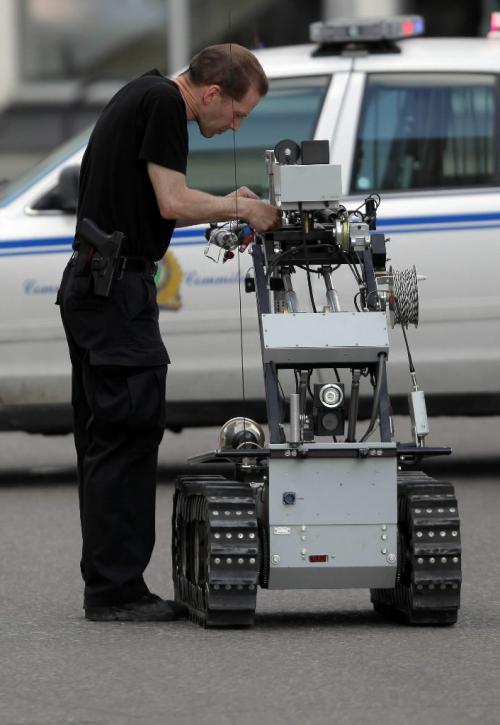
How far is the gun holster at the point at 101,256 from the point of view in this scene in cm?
645

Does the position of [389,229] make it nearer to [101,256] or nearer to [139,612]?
[101,256]

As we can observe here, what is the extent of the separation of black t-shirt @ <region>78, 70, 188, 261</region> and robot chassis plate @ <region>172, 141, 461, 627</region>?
0.35 metres

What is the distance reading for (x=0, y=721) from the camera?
16.8 feet

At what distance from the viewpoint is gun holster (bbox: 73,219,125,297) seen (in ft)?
21.1

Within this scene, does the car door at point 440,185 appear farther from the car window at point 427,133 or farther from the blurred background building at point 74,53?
the blurred background building at point 74,53

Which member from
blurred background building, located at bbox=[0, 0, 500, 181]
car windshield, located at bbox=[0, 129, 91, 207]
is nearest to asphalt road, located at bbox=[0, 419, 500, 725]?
car windshield, located at bbox=[0, 129, 91, 207]

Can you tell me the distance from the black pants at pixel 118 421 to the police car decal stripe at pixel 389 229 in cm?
314

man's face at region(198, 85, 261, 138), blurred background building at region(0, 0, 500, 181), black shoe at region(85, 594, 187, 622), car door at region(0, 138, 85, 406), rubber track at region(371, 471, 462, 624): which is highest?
blurred background building at region(0, 0, 500, 181)

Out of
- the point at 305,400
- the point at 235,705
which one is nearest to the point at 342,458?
the point at 305,400

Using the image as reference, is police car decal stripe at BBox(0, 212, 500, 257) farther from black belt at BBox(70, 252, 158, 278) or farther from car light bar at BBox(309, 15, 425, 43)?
black belt at BBox(70, 252, 158, 278)

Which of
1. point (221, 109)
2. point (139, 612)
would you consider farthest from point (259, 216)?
point (139, 612)

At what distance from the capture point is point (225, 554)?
243 inches

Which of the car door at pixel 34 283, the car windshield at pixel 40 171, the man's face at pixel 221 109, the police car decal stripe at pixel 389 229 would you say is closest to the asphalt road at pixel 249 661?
the man's face at pixel 221 109

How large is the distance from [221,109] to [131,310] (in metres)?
0.68
